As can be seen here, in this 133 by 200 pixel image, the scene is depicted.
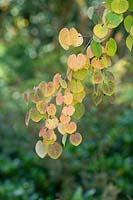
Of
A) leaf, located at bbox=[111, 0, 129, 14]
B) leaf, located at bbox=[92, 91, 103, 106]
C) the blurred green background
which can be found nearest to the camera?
leaf, located at bbox=[111, 0, 129, 14]

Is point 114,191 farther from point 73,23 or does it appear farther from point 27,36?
point 27,36

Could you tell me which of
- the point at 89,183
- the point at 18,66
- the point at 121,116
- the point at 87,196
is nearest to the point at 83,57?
the point at 87,196

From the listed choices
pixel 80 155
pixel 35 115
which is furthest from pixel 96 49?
pixel 80 155

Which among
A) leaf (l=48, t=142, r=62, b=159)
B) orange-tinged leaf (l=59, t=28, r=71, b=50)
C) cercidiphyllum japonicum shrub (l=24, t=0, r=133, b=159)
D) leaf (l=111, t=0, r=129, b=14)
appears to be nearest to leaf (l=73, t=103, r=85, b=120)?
cercidiphyllum japonicum shrub (l=24, t=0, r=133, b=159)

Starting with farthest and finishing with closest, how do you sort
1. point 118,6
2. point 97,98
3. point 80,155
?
point 80,155 → point 97,98 → point 118,6

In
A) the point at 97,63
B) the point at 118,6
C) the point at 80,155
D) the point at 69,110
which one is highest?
the point at 118,6

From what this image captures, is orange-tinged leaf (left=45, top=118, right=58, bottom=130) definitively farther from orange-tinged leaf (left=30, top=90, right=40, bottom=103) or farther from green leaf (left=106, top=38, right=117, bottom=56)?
green leaf (left=106, top=38, right=117, bottom=56)

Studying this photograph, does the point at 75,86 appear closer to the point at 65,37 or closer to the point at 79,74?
the point at 79,74

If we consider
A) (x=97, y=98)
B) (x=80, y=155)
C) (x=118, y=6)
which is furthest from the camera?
(x=80, y=155)

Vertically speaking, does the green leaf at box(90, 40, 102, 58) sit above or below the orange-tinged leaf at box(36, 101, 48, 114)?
above
